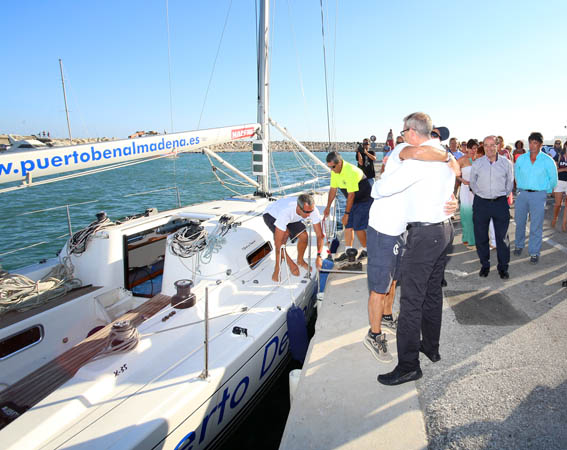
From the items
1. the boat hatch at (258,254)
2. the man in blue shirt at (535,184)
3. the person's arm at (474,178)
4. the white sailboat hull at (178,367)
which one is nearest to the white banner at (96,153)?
the white sailboat hull at (178,367)

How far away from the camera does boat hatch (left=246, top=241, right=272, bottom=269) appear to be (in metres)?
4.98

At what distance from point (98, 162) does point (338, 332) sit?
2.84 meters

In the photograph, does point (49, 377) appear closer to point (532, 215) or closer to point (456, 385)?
point (456, 385)

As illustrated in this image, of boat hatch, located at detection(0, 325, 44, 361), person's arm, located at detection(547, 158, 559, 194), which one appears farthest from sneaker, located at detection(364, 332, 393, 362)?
person's arm, located at detection(547, 158, 559, 194)

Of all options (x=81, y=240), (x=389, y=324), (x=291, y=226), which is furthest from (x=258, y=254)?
(x=389, y=324)

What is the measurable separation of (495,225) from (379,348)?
257 cm

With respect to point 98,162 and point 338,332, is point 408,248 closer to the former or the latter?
point 338,332

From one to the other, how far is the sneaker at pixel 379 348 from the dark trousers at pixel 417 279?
9.3 inches

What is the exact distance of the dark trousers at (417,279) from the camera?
2234mm

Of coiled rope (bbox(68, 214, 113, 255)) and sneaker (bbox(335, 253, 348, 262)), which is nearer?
coiled rope (bbox(68, 214, 113, 255))

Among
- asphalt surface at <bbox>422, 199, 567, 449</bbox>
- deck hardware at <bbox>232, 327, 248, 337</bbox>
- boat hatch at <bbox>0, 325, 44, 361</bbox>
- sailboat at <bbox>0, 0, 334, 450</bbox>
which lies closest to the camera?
asphalt surface at <bbox>422, 199, 567, 449</bbox>

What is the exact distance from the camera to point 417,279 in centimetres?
226

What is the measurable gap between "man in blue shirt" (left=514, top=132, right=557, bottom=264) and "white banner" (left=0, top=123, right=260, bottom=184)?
14.1 ft

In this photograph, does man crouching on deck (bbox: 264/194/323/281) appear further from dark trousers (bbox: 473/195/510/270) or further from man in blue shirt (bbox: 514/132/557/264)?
man in blue shirt (bbox: 514/132/557/264)
